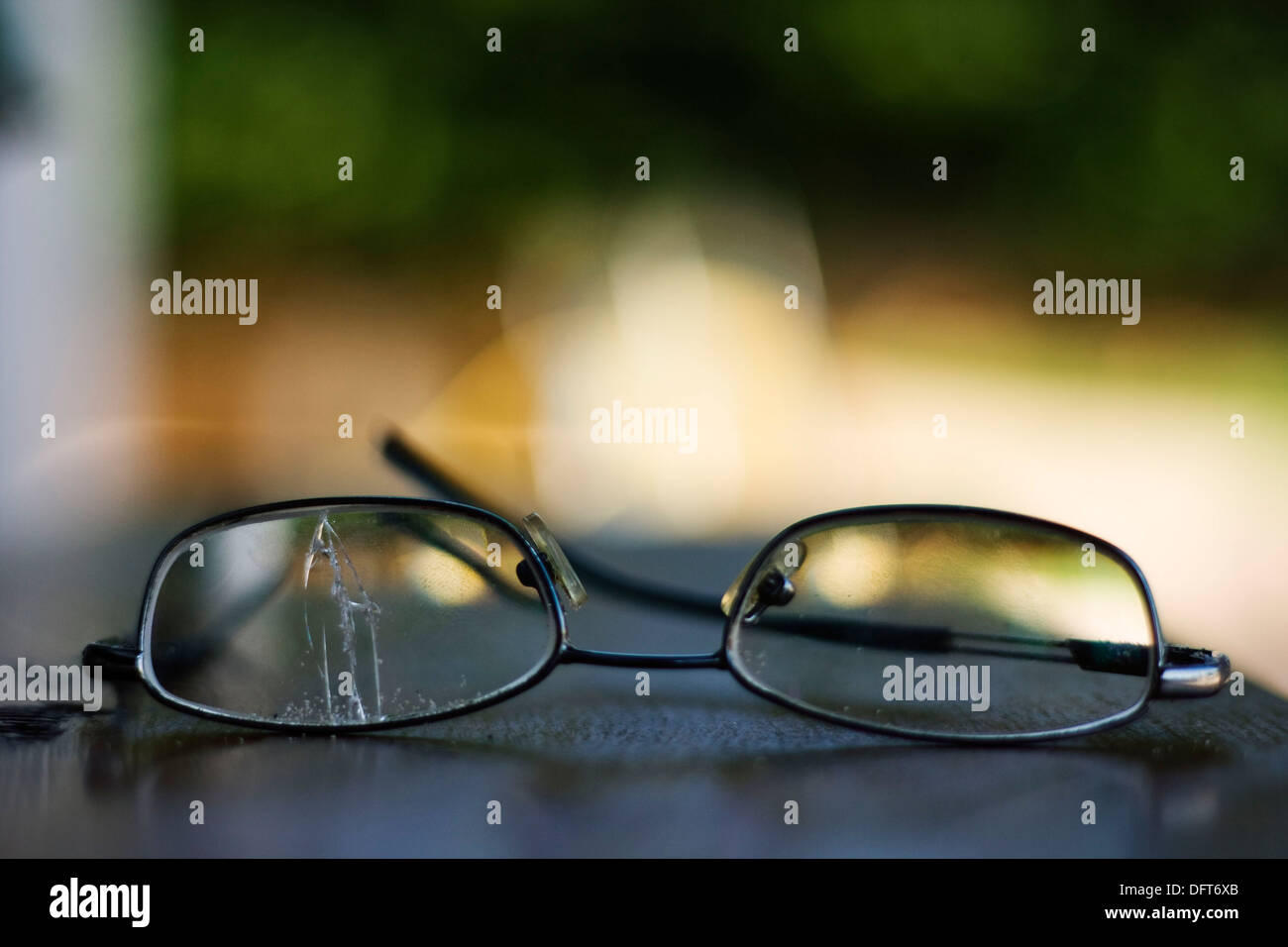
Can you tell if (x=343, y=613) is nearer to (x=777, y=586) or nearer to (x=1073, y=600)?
(x=777, y=586)

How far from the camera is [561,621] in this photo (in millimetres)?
403

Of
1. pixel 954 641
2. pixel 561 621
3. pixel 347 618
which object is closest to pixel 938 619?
pixel 954 641

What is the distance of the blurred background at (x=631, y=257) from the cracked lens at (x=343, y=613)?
99 mm

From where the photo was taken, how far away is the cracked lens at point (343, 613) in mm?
397

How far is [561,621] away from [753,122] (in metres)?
0.32

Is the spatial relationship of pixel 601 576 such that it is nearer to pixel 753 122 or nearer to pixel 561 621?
pixel 561 621

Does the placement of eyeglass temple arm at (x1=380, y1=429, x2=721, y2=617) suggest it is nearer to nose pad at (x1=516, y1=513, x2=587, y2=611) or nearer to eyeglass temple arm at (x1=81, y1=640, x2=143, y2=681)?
nose pad at (x1=516, y1=513, x2=587, y2=611)

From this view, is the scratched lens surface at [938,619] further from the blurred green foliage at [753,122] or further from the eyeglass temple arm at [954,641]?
the blurred green foliage at [753,122]

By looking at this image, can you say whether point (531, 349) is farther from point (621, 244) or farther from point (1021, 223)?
point (1021, 223)

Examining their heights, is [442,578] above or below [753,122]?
below

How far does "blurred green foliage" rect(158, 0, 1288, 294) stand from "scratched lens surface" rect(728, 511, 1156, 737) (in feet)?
0.64

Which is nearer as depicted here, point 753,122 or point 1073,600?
point 1073,600
